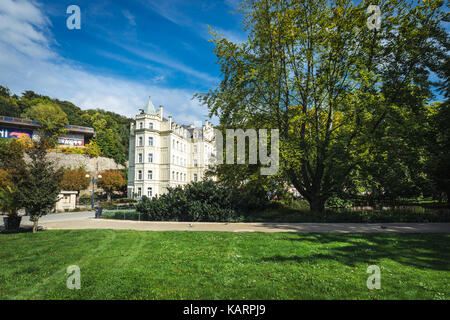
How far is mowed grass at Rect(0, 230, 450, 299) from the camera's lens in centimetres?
436

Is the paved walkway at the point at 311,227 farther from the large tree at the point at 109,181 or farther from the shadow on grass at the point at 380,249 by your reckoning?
the large tree at the point at 109,181

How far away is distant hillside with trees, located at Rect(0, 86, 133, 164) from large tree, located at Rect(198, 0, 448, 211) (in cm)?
5278

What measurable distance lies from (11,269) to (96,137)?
61.9 m

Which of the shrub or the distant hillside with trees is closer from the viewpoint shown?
the shrub

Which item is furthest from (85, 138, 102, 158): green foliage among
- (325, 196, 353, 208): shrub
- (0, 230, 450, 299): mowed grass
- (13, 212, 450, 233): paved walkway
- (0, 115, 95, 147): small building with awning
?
(325, 196, 353, 208): shrub

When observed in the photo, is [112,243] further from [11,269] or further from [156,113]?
[156,113]

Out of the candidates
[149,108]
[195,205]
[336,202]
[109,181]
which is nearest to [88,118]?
[149,108]

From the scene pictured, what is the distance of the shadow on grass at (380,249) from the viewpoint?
234 inches

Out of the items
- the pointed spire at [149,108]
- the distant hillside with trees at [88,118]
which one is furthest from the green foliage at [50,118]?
the pointed spire at [149,108]

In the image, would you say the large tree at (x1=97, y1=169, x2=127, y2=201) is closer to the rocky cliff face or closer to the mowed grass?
the rocky cliff face

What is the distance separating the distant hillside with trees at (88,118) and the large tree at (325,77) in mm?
52779

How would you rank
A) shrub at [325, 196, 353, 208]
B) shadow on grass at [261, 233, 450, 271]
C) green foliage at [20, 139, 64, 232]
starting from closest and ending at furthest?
1. shadow on grass at [261, 233, 450, 271]
2. green foliage at [20, 139, 64, 232]
3. shrub at [325, 196, 353, 208]

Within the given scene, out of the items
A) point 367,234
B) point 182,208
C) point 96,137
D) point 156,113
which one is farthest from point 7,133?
point 367,234

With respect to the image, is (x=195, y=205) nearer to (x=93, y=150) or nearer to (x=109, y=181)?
(x=109, y=181)
